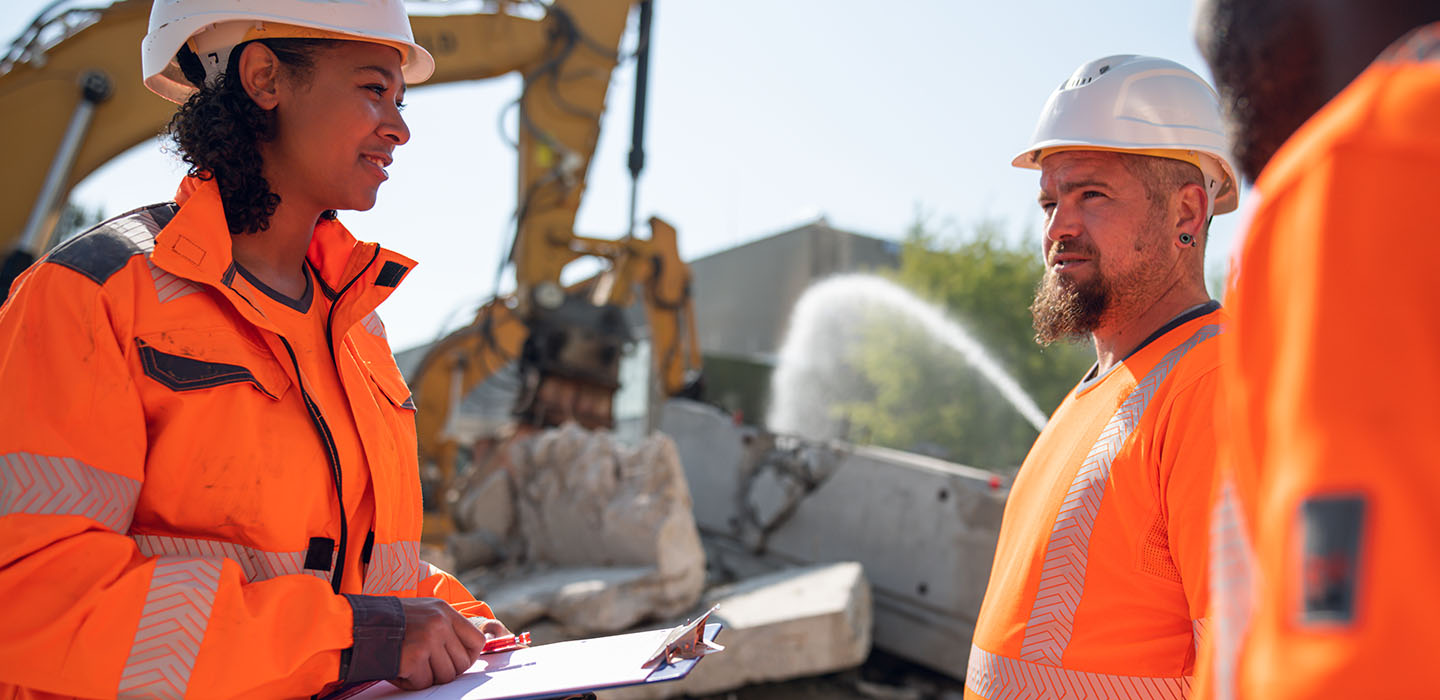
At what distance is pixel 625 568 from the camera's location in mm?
5895

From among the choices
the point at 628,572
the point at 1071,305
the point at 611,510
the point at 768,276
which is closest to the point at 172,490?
the point at 1071,305

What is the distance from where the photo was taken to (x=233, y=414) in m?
1.60

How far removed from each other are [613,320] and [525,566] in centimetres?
360

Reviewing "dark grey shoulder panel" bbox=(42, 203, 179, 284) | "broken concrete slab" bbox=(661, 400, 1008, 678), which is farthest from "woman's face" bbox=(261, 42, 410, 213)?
"broken concrete slab" bbox=(661, 400, 1008, 678)

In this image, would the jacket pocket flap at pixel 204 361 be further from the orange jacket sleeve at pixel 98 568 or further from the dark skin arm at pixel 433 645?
the dark skin arm at pixel 433 645

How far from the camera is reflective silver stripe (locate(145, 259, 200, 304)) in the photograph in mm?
1568

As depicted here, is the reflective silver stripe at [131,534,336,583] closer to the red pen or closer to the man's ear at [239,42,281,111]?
the red pen

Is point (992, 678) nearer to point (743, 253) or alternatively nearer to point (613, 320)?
point (613, 320)

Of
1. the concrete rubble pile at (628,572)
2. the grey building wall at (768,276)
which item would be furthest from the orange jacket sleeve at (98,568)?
the grey building wall at (768,276)

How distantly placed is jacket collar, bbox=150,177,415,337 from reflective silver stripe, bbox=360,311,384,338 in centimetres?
14

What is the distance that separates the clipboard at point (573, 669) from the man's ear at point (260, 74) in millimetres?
1096

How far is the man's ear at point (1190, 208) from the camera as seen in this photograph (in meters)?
2.25

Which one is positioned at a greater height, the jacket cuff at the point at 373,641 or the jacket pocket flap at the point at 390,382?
the jacket pocket flap at the point at 390,382

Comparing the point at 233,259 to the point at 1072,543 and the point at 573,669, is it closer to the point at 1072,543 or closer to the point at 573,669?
the point at 573,669
